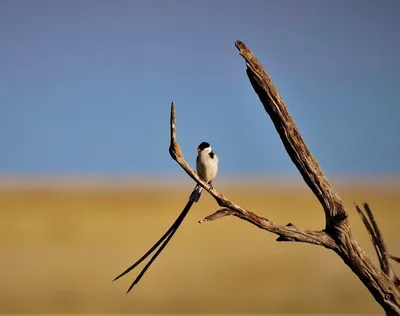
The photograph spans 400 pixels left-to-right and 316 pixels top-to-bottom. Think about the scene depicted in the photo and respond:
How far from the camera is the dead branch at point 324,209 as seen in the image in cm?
316

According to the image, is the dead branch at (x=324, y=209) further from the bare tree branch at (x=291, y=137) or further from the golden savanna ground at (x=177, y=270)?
the golden savanna ground at (x=177, y=270)

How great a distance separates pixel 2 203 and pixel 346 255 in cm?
3162

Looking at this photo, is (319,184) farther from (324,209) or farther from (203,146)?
(203,146)

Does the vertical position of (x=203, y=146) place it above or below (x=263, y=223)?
above

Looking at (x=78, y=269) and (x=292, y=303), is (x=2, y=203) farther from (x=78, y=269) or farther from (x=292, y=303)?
(x=292, y=303)

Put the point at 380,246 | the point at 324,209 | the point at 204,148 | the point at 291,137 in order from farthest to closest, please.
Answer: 1. the point at 204,148
2. the point at 380,246
3. the point at 324,209
4. the point at 291,137

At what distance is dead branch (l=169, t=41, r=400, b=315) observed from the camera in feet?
10.4

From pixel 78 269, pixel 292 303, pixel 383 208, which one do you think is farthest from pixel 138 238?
pixel 383 208

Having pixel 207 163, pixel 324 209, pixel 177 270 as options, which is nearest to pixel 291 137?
pixel 324 209

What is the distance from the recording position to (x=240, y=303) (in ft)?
36.2

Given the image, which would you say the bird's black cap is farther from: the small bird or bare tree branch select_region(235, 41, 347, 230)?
bare tree branch select_region(235, 41, 347, 230)

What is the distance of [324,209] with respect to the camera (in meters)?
3.28

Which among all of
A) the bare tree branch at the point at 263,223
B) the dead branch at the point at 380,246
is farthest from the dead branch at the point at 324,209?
the dead branch at the point at 380,246

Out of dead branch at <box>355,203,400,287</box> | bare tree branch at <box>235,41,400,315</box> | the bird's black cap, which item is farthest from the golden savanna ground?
bare tree branch at <box>235,41,400,315</box>
